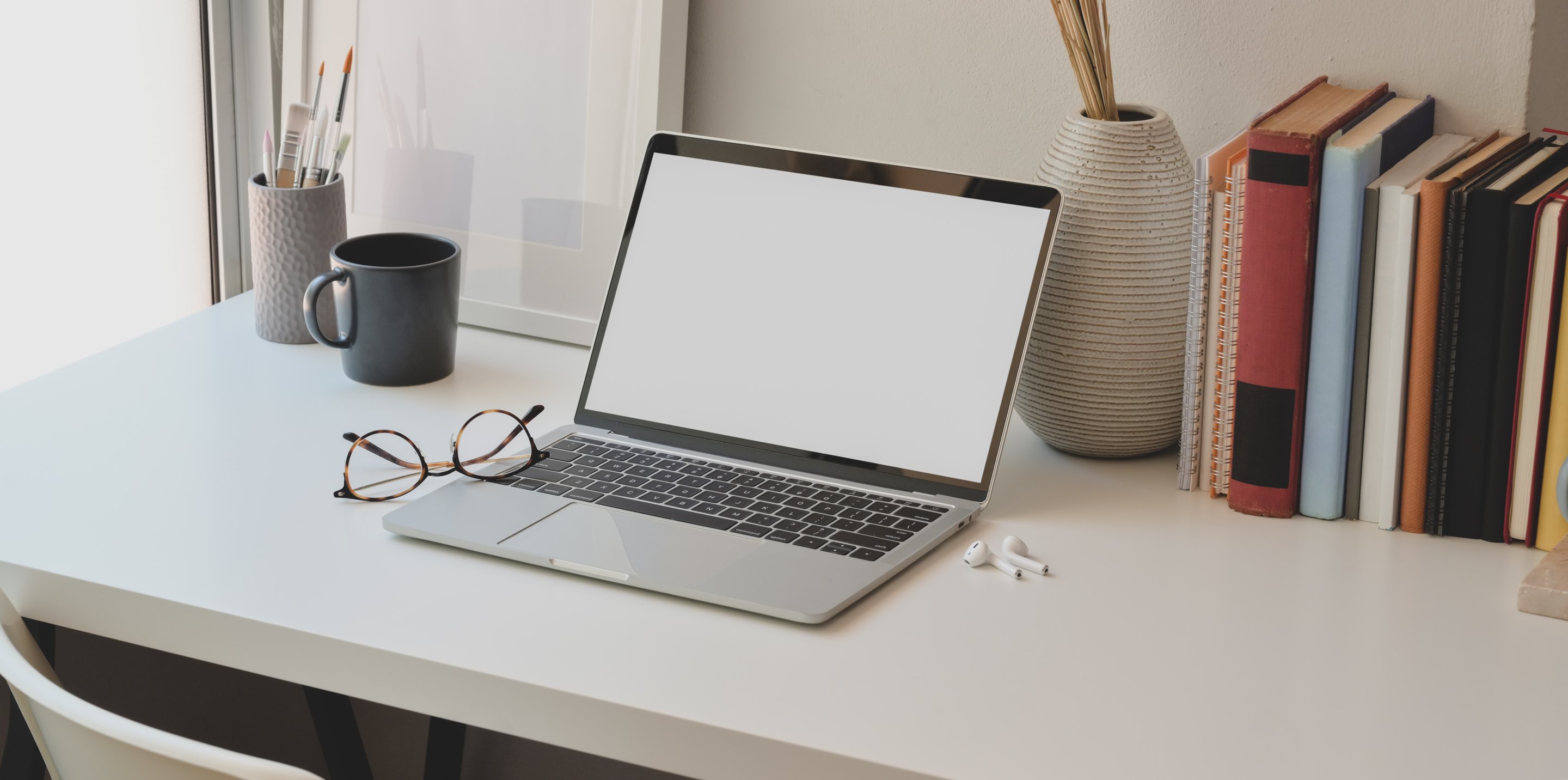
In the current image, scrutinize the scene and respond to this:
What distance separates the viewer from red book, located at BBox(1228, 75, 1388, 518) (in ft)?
2.81

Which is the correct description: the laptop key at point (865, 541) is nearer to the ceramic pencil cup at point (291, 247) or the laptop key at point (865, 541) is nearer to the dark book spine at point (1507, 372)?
the dark book spine at point (1507, 372)

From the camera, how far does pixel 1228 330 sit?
910 mm

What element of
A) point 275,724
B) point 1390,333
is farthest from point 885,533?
point 275,724

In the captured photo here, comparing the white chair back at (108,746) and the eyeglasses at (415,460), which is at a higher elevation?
the eyeglasses at (415,460)

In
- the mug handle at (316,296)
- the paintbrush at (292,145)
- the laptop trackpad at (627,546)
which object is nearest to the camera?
the laptop trackpad at (627,546)

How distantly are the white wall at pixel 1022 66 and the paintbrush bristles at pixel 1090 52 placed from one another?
11cm

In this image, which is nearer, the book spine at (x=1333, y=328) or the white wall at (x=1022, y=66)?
the book spine at (x=1333, y=328)

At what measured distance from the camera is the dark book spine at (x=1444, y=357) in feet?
2.73

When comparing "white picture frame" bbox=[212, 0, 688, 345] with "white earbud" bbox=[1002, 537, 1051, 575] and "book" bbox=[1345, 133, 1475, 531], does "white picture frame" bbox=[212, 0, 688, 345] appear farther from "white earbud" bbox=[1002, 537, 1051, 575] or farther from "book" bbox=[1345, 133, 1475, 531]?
"book" bbox=[1345, 133, 1475, 531]

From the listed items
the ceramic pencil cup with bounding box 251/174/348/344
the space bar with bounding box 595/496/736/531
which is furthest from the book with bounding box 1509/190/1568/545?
the ceramic pencil cup with bounding box 251/174/348/344

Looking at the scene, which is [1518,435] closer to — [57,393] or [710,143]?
[710,143]

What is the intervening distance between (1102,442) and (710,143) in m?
0.38

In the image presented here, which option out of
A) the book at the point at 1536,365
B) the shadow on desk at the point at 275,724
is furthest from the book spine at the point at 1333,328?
the shadow on desk at the point at 275,724

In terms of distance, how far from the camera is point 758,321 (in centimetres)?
99
